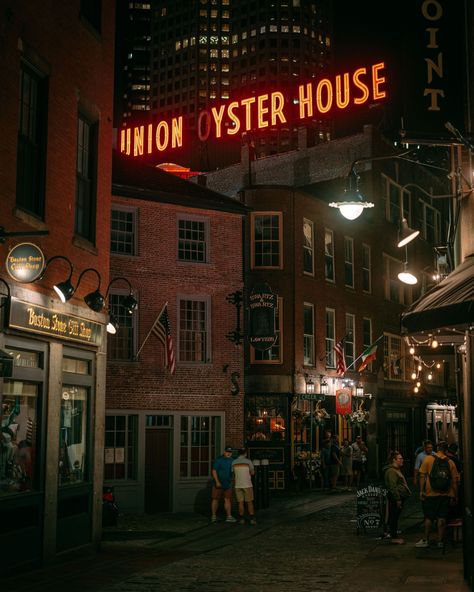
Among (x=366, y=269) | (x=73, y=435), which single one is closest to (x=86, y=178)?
(x=73, y=435)

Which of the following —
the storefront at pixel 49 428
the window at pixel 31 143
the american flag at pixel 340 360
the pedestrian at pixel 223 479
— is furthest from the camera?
the american flag at pixel 340 360

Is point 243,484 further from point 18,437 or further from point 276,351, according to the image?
point 276,351

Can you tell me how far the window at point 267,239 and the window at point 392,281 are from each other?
9.48 metres

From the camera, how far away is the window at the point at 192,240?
2694cm

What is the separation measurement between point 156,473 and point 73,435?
10083 millimetres

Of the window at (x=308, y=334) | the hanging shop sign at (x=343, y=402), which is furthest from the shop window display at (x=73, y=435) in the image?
the window at (x=308, y=334)

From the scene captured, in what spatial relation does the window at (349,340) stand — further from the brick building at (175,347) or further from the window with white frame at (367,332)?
the brick building at (175,347)

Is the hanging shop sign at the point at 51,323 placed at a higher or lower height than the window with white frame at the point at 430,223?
lower

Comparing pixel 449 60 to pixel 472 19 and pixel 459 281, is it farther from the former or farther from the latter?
pixel 459 281

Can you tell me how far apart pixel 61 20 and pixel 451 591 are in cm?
1095

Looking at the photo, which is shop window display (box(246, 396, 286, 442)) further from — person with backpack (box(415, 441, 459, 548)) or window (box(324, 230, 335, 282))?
person with backpack (box(415, 441, 459, 548))

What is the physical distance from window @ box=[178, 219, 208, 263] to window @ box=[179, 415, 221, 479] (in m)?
4.99

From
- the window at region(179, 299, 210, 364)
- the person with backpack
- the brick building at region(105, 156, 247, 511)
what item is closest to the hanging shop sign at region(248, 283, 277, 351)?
the brick building at region(105, 156, 247, 511)

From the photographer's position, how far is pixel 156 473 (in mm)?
25141
